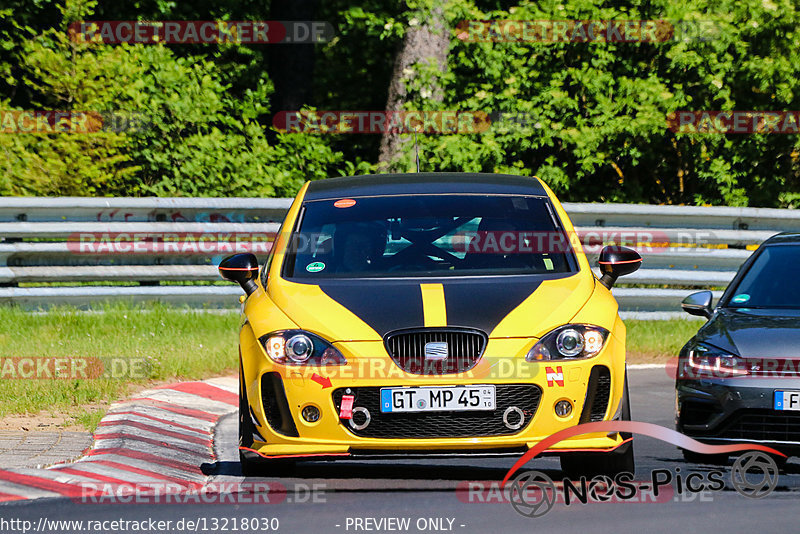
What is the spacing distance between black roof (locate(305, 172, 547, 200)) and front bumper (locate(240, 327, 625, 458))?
1.65 m

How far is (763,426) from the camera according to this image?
7.89 m

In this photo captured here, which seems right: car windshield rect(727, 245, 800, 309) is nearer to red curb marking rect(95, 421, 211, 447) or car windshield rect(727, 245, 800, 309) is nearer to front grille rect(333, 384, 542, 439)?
front grille rect(333, 384, 542, 439)

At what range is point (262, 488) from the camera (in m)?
7.23

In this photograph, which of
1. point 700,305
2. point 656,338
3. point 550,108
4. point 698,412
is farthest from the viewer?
point 550,108

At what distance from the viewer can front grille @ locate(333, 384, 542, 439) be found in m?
6.80

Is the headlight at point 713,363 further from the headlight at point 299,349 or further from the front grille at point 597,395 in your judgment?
the headlight at point 299,349

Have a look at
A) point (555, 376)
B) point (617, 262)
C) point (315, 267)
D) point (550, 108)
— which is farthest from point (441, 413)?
point (550, 108)

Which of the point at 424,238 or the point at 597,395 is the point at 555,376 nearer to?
the point at 597,395

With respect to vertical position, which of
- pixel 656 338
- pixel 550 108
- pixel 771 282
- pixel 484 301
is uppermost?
pixel 550 108

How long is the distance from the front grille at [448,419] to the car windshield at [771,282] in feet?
8.68

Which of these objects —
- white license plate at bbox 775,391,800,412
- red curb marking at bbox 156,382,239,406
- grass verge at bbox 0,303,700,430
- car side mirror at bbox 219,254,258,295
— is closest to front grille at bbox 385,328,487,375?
car side mirror at bbox 219,254,258,295

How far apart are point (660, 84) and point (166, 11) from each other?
8881 millimetres

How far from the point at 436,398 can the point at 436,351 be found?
224mm

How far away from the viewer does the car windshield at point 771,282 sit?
8945mm
